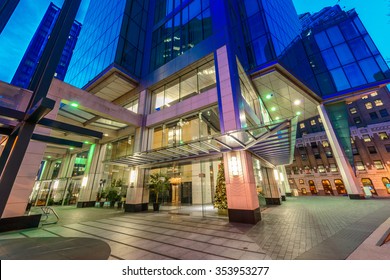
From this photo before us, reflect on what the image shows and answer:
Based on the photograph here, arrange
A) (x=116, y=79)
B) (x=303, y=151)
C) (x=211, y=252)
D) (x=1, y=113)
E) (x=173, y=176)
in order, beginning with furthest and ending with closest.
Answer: (x=303, y=151), (x=116, y=79), (x=173, y=176), (x=211, y=252), (x=1, y=113)

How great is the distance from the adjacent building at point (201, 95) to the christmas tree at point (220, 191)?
120 millimetres

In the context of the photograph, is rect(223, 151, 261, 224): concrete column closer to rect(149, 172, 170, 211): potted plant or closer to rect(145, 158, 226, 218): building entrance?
rect(145, 158, 226, 218): building entrance

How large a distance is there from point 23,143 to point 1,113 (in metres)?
0.77

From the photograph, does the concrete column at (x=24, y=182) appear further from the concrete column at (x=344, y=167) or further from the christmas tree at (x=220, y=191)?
the concrete column at (x=344, y=167)

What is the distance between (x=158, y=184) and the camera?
530 inches

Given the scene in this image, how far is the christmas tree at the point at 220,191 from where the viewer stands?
34.8 ft

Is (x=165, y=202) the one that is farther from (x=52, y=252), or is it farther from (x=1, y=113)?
(x=1, y=113)

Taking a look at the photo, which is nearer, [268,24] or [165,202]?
[165,202]

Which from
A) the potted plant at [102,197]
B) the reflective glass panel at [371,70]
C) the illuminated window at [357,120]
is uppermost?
the illuminated window at [357,120]

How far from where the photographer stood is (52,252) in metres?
4.45

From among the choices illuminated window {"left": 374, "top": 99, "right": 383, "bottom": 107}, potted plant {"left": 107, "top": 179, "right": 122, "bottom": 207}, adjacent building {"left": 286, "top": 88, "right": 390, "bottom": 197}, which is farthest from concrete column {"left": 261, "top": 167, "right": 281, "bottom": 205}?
illuminated window {"left": 374, "top": 99, "right": 383, "bottom": 107}

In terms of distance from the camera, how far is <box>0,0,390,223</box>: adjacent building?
400 inches

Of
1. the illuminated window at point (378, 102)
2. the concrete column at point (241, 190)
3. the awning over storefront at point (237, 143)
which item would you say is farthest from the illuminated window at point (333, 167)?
the concrete column at point (241, 190)
